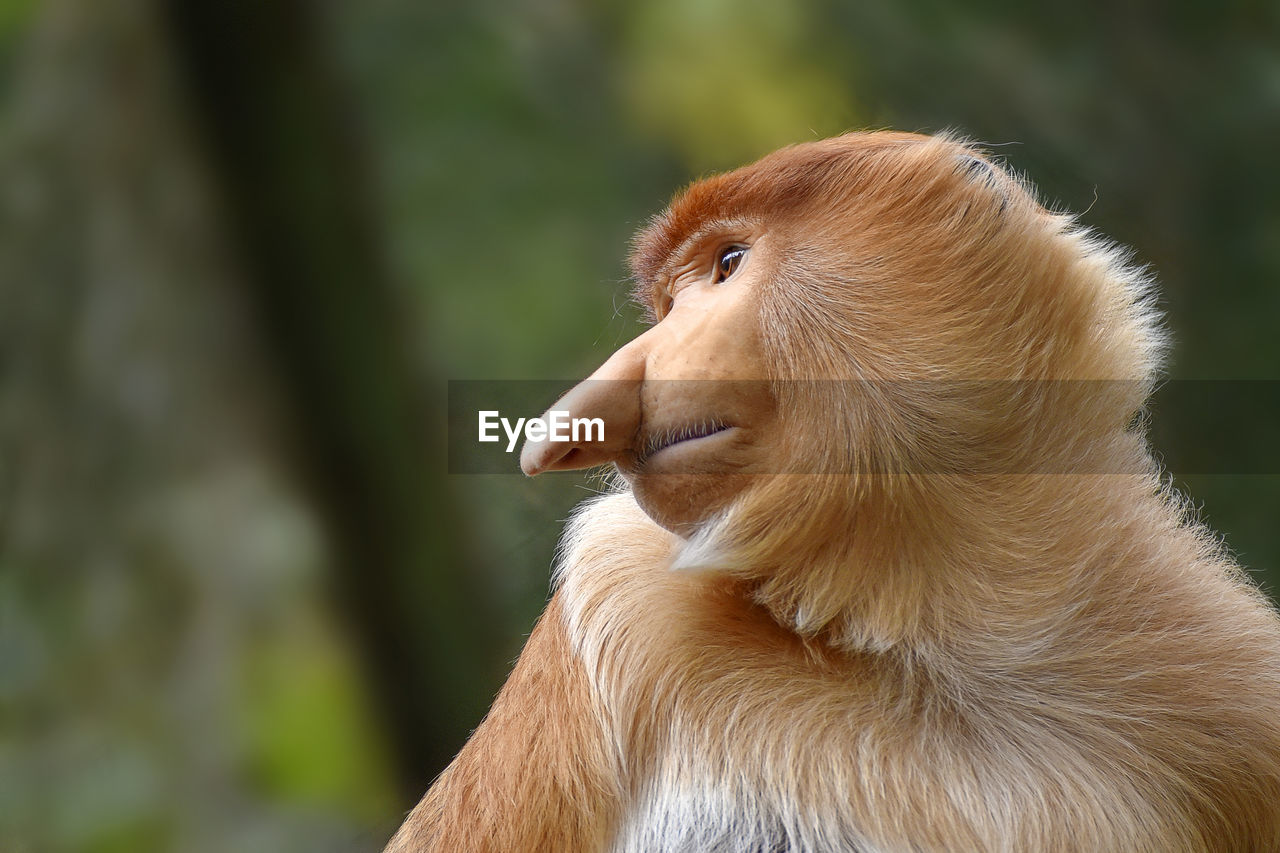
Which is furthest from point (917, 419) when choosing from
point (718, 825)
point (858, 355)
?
point (718, 825)

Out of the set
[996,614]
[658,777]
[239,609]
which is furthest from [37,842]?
[996,614]

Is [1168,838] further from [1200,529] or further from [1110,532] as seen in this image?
[1200,529]

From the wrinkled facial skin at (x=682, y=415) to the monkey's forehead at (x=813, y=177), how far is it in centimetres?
19

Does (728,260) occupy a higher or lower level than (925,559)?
higher

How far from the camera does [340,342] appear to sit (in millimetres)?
2689

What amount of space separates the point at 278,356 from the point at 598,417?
157 centimetres

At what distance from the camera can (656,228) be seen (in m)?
1.73

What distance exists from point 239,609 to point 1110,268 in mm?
2073

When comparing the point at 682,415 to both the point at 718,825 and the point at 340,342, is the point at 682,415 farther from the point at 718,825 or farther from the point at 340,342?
the point at 340,342

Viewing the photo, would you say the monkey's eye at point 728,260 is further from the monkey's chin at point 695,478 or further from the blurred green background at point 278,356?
the blurred green background at point 278,356

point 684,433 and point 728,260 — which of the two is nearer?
point 684,433

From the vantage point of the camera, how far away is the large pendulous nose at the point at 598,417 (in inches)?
52.8

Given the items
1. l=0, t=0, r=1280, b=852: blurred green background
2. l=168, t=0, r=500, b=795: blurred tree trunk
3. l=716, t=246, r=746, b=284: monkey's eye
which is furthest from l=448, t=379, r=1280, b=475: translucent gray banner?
l=168, t=0, r=500, b=795: blurred tree trunk

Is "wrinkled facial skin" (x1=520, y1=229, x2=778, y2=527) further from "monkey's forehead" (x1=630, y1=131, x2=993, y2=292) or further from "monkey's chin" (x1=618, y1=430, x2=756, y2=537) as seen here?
"monkey's forehead" (x1=630, y1=131, x2=993, y2=292)
